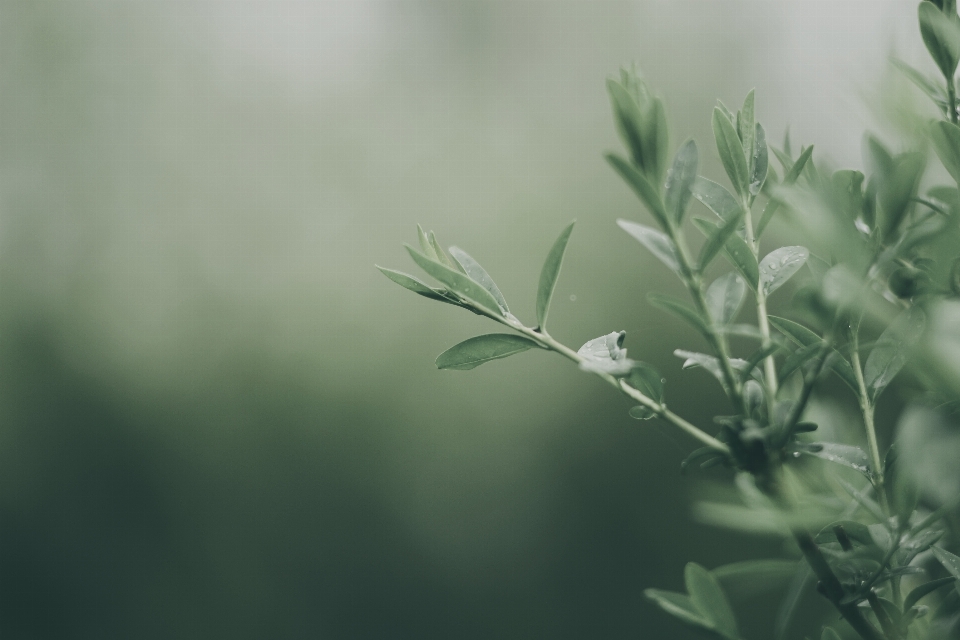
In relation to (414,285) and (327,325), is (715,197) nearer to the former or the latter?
(414,285)

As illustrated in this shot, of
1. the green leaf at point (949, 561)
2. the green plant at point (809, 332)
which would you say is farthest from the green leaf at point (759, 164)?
the green leaf at point (949, 561)

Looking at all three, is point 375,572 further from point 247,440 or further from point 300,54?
point 300,54

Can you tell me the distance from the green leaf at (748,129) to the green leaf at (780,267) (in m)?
0.03

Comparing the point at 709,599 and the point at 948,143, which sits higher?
the point at 948,143

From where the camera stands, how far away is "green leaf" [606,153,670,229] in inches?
5.4

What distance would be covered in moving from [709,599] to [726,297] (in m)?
0.08

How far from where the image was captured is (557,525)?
1910 mm

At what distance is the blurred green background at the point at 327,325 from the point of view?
194 cm

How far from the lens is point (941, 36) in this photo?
0.63ft

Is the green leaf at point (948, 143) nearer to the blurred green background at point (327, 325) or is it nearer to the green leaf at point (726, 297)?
the green leaf at point (726, 297)

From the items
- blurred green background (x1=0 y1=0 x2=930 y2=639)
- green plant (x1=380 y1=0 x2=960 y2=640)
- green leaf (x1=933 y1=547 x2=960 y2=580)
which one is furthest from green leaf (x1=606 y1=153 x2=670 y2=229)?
blurred green background (x1=0 y1=0 x2=930 y2=639)

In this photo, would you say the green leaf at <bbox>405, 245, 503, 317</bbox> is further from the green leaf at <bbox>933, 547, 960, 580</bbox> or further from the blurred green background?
the blurred green background

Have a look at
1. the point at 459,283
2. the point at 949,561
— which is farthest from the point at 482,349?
the point at 949,561

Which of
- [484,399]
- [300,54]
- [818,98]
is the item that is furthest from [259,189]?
[818,98]
